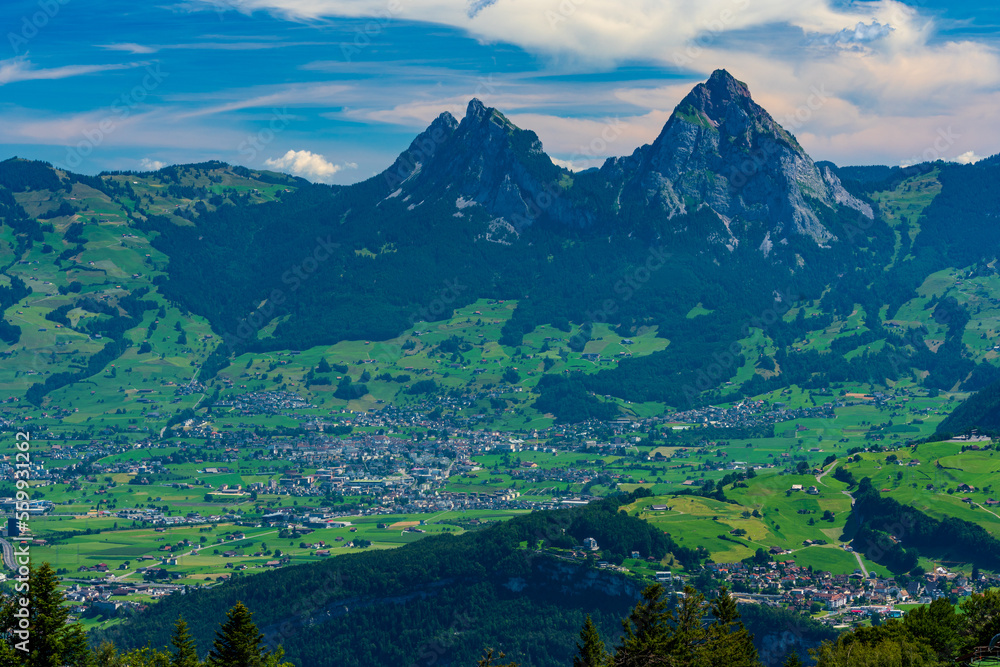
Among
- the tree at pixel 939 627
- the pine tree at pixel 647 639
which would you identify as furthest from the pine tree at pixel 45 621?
the tree at pixel 939 627

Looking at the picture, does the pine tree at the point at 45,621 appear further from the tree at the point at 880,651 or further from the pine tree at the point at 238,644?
the tree at the point at 880,651

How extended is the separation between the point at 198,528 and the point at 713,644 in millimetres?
131555

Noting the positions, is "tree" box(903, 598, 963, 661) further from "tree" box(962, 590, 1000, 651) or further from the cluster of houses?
the cluster of houses

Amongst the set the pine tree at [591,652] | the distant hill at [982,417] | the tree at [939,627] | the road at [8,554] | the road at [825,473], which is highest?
the pine tree at [591,652]

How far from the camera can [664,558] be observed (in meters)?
129

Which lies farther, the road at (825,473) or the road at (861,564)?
the road at (825,473)

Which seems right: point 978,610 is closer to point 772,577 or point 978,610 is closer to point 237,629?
point 237,629

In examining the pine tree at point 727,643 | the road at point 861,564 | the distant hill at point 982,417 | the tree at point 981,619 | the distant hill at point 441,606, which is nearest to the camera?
the pine tree at point 727,643

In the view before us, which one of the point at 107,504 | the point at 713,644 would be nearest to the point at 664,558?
the point at 713,644

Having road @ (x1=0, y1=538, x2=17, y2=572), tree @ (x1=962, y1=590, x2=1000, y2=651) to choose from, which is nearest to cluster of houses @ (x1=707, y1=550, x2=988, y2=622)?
tree @ (x1=962, y1=590, x2=1000, y2=651)

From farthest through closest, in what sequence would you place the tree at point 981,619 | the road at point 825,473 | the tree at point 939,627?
the road at point 825,473 < the tree at point 939,627 < the tree at point 981,619

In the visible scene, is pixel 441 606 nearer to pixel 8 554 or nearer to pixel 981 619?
pixel 8 554

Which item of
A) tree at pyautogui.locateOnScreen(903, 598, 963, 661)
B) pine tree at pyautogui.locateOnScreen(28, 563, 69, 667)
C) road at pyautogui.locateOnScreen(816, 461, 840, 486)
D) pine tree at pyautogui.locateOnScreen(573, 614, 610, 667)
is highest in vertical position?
pine tree at pyautogui.locateOnScreen(28, 563, 69, 667)

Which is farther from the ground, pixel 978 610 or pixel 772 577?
pixel 978 610
